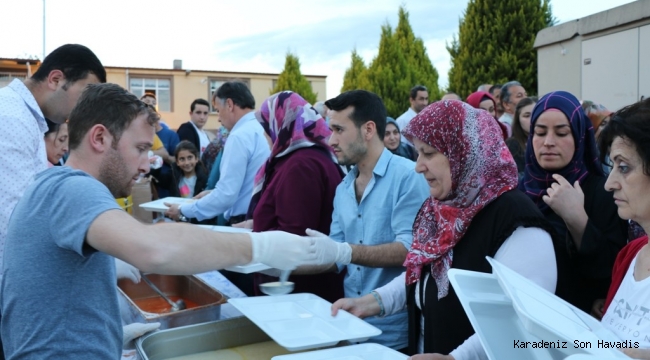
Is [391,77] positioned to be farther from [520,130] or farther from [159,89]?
[159,89]

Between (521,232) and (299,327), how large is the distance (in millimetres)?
755

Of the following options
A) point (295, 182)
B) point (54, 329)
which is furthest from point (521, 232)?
point (54, 329)

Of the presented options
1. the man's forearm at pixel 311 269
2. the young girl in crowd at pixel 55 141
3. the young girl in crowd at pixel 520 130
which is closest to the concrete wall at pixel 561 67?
the young girl in crowd at pixel 520 130

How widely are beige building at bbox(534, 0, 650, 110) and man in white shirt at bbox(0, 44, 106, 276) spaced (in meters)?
6.14

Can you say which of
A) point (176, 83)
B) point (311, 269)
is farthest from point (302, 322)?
point (176, 83)

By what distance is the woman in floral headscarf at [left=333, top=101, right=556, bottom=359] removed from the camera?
5.29 feet

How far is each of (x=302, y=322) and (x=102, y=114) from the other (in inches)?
35.4

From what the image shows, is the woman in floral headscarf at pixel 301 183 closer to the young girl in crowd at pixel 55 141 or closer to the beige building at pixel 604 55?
the young girl in crowd at pixel 55 141

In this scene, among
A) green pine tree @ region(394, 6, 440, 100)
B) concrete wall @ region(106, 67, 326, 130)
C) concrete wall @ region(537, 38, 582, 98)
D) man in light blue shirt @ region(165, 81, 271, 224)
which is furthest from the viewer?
concrete wall @ region(106, 67, 326, 130)

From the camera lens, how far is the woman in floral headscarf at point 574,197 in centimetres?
195

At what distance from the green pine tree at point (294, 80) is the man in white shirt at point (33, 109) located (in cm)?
1859

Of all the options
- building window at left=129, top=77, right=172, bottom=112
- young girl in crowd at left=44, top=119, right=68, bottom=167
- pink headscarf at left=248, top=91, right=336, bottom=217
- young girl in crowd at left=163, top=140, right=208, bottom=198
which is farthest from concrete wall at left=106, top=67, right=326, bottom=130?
pink headscarf at left=248, top=91, right=336, bottom=217

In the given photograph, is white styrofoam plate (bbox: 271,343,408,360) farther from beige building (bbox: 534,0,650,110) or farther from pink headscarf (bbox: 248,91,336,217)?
beige building (bbox: 534,0,650,110)

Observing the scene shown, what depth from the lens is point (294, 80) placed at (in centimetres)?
2123
